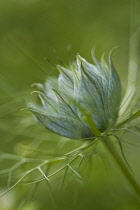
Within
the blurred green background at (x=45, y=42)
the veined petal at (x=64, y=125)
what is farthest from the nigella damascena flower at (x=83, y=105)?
the blurred green background at (x=45, y=42)

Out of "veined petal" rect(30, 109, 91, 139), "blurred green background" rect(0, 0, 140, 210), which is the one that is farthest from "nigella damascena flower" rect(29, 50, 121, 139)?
"blurred green background" rect(0, 0, 140, 210)

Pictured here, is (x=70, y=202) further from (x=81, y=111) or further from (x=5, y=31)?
(x=5, y=31)

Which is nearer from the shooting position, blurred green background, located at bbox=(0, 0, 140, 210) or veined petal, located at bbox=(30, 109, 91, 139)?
veined petal, located at bbox=(30, 109, 91, 139)

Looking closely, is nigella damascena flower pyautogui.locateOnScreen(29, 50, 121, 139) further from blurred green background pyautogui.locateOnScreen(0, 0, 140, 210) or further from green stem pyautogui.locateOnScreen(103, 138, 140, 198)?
blurred green background pyautogui.locateOnScreen(0, 0, 140, 210)

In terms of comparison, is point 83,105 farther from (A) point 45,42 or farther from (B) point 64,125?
(A) point 45,42

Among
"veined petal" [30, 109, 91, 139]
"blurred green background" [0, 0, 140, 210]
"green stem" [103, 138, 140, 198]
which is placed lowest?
"green stem" [103, 138, 140, 198]

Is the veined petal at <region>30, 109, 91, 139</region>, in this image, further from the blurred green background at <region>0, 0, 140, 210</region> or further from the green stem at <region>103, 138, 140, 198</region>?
the blurred green background at <region>0, 0, 140, 210</region>

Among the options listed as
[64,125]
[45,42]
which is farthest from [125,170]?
[45,42]

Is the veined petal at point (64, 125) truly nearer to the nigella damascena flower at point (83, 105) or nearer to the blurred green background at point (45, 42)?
the nigella damascena flower at point (83, 105)

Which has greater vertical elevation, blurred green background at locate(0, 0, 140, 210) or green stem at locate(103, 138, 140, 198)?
blurred green background at locate(0, 0, 140, 210)
